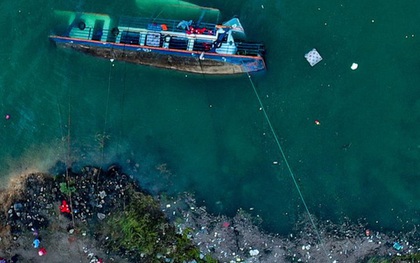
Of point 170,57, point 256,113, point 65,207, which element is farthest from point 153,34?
point 65,207

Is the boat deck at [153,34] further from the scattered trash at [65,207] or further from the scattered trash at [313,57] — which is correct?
the scattered trash at [65,207]

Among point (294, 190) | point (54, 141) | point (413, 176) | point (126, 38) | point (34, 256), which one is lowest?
point (34, 256)

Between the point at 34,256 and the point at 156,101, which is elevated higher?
the point at 156,101

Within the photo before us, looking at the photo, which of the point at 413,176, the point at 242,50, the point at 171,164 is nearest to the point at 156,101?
the point at 171,164

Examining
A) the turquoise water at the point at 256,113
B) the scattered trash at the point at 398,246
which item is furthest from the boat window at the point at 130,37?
the scattered trash at the point at 398,246

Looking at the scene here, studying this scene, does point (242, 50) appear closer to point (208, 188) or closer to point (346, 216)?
point (208, 188)

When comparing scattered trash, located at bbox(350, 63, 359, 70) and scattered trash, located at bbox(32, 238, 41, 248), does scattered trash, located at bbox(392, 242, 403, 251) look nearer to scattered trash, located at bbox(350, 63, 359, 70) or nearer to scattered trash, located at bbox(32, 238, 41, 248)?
scattered trash, located at bbox(350, 63, 359, 70)
